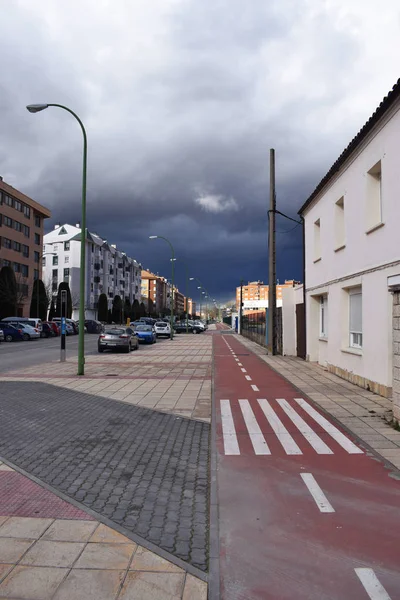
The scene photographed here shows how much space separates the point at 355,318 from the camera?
12.4 meters

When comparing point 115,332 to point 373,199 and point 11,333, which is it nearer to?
point 11,333

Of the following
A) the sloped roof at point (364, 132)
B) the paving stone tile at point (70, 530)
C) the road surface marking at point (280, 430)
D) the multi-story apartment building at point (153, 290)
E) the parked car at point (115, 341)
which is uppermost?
the multi-story apartment building at point (153, 290)

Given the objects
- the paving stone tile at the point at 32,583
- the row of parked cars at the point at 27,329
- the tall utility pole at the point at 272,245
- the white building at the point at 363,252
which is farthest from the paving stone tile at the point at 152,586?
the row of parked cars at the point at 27,329

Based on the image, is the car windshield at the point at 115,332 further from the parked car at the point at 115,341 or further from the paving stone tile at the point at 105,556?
the paving stone tile at the point at 105,556

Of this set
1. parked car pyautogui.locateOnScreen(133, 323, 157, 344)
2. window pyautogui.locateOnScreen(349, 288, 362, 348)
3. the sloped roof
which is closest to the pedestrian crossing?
window pyautogui.locateOnScreen(349, 288, 362, 348)

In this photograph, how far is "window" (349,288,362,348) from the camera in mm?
12023

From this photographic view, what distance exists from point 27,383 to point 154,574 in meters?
10.2

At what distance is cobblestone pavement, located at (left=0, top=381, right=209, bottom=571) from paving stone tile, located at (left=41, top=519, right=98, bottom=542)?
27cm

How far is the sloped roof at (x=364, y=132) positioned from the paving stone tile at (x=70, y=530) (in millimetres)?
9192

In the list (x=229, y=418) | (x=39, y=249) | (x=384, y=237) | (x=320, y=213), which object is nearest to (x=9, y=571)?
(x=229, y=418)

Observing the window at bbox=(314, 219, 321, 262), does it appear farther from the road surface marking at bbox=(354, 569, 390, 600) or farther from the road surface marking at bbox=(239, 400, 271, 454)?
the road surface marking at bbox=(354, 569, 390, 600)

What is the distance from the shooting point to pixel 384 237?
9.90 meters

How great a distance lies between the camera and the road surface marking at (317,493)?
4148mm

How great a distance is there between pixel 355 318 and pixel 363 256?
79.7 inches
